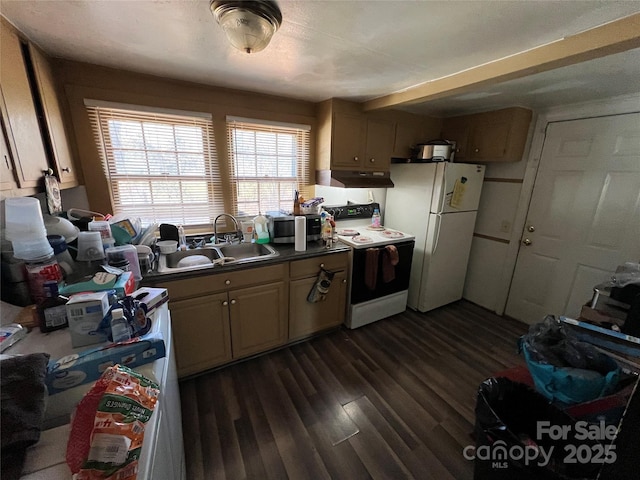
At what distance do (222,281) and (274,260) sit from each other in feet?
1.32

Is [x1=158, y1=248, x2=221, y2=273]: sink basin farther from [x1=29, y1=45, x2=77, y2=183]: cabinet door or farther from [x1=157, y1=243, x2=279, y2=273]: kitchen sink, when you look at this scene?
[x1=29, y1=45, x2=77, y2=183]: cabinet door

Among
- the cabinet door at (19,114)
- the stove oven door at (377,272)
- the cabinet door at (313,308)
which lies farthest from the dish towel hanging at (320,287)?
the cabinet door at (19,114)

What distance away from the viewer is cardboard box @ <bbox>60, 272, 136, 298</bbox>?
3.47 ft

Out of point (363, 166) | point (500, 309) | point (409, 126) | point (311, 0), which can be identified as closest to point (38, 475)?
point (311, 0)

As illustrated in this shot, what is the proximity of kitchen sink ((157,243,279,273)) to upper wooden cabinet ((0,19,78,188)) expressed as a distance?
755 millimetres

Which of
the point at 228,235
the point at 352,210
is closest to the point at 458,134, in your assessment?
the point at 352,210

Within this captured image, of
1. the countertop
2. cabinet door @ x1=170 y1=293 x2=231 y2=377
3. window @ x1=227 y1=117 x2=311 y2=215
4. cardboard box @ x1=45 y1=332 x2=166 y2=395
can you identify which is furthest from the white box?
window @ x1=227 y1=117 x2=311 y2=215

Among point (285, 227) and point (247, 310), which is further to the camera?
point (285, 227)

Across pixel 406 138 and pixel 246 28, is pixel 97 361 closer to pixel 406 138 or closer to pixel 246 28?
pixel 246 28

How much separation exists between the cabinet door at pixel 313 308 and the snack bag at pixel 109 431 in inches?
57.3

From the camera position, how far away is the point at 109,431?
571 millimetres

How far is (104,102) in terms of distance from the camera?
174 cm

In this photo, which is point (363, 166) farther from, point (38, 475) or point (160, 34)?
point (38, 475)

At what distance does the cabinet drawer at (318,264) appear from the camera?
2074 mm
